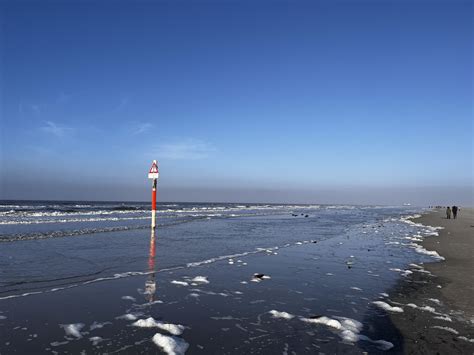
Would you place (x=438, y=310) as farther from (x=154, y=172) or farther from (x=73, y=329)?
(x=154, y=172)

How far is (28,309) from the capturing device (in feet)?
20.5

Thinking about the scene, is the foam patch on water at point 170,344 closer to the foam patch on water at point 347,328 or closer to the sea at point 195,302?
the sea at point 195,302

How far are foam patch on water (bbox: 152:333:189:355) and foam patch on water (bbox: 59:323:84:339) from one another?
1.11 metres

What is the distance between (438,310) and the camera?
6773mm

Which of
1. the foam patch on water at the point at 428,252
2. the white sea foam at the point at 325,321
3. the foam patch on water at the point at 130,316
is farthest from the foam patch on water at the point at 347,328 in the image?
the foam patch on water at the point at 428,252

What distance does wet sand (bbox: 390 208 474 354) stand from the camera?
5113mm

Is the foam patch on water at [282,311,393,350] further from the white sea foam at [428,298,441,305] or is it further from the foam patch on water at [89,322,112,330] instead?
the foam patch on water at [89,322,112,330]

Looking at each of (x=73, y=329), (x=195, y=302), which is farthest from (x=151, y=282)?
(x=73, y=329)

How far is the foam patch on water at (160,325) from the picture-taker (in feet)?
17.7

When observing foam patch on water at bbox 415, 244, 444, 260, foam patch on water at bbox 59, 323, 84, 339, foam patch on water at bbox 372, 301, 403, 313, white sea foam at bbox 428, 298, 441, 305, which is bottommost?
foam patch on water at bbox 415, 244, 444, 260

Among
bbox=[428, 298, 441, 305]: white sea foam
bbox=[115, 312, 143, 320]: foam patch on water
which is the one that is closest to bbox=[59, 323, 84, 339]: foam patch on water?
bbox=[115, 312, 143, 320]: foam patch on water

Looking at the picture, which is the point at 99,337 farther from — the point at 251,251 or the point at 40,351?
the point at 251,251

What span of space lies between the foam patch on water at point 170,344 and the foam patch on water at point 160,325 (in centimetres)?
29

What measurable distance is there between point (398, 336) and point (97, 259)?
921cm
